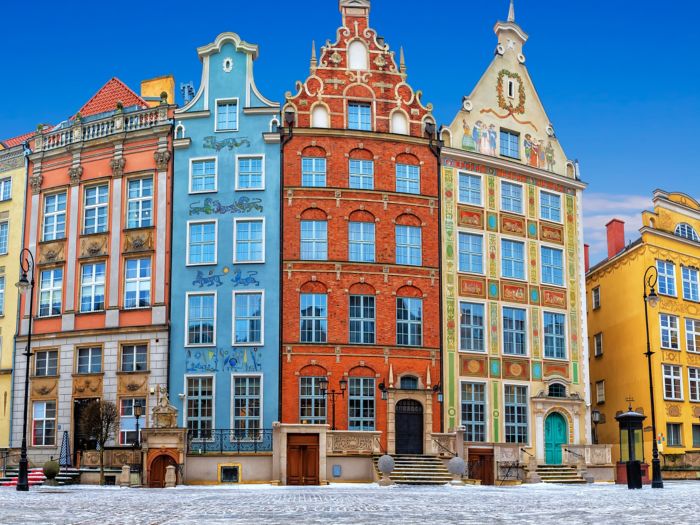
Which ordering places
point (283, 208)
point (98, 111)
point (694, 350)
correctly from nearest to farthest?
1. point (283, 208)
2. point (98, 111)
3. point (694, 350)

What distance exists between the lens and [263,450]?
4097cm

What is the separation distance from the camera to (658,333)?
51.2 metres

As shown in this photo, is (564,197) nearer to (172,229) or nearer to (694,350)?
(694,350)

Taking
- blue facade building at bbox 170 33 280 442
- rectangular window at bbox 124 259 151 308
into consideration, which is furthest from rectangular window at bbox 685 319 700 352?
rectangular window at bbox 124 259 151 308

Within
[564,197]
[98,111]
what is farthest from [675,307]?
[98,111]

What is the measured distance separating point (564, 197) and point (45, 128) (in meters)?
25.1

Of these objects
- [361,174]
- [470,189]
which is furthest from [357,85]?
[470,189]

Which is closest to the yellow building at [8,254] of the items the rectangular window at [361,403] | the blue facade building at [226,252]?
the blue facade building at [226,252]

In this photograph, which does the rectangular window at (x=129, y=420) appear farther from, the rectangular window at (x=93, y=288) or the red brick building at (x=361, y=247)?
the red brick building at (x=361, y=247)

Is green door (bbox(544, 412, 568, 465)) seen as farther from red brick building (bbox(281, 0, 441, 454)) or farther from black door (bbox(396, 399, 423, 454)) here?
black door (bbox(396, 399, 423, 454))

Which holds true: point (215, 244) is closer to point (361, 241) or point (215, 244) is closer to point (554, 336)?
point (361, 241)

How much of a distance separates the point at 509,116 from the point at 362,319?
12633 millimetres

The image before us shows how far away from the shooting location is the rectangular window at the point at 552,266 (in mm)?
47906

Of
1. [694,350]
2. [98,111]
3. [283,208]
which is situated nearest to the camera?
[283,208]
